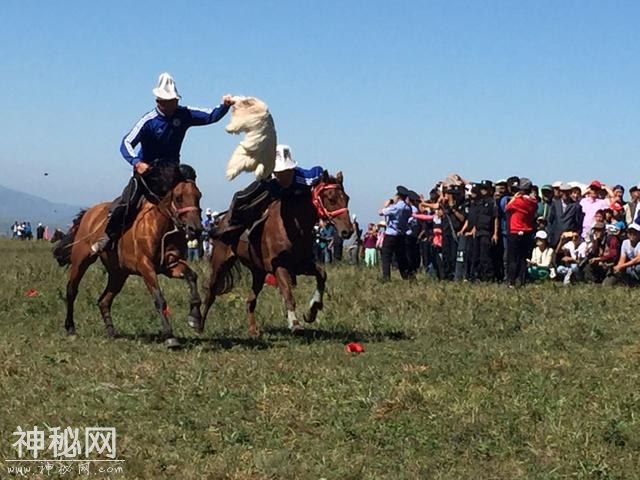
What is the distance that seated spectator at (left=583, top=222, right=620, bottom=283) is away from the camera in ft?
63.5

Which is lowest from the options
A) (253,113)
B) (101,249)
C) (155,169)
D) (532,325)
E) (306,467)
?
(306,467)

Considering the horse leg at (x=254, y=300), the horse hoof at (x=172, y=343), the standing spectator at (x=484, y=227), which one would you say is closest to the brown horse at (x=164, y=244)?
the horse hoof at (x=172, y=343)

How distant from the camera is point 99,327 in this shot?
1573cm

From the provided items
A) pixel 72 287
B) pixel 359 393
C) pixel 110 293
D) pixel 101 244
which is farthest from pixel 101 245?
pixel 359 393

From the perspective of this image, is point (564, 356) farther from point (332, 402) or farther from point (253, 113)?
point (253, 113)

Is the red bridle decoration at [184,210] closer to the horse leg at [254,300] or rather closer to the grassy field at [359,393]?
the grassy field at [359,393]

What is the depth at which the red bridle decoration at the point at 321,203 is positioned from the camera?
527 inches

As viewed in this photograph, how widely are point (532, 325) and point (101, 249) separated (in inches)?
239

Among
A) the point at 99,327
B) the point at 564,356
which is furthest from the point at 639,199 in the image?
the point at 99,327

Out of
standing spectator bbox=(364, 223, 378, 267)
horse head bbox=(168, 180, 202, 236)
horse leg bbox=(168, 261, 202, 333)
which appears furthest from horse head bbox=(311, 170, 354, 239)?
standing spectator bbox=(364, 223, 378, 267)

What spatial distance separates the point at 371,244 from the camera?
102ft

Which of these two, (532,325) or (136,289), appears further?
(136,289)

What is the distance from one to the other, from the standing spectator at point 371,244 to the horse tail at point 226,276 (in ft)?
48.6

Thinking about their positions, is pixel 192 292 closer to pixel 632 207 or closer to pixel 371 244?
pixel 632 207
